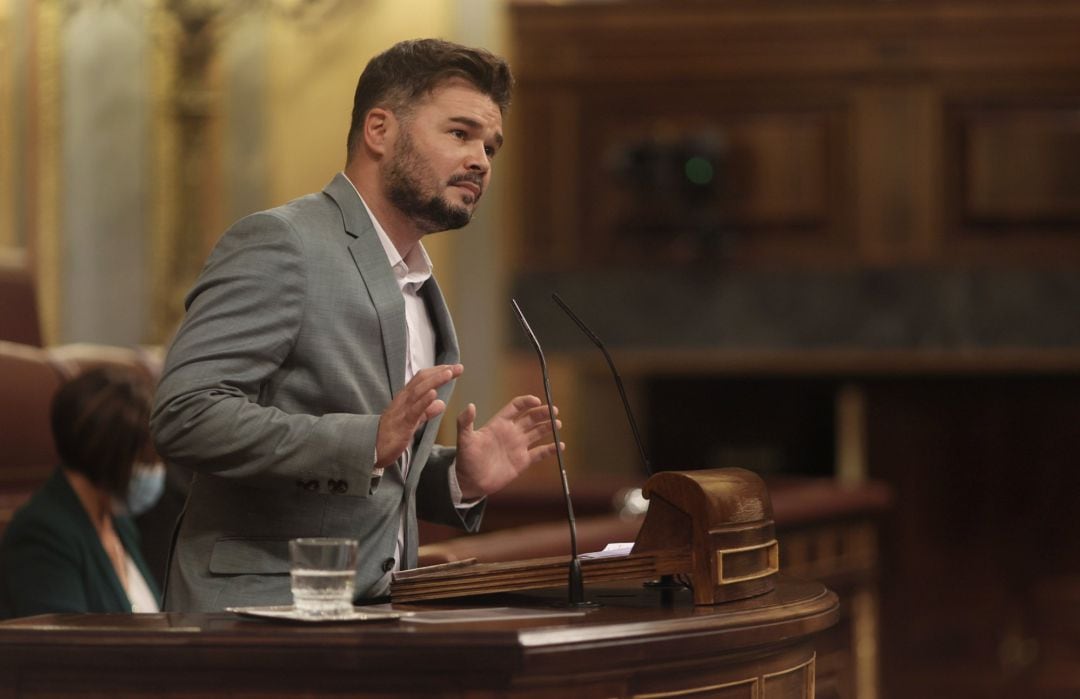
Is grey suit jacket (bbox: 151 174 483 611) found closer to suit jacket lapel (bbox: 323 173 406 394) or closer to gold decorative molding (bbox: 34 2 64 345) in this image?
suit jacket lapel (bbox: 323 173 406 394)

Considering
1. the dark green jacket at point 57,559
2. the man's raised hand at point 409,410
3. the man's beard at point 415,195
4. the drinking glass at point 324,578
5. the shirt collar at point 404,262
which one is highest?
the man's beard at point 415,195

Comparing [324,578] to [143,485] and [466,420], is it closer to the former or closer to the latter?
[466,420]

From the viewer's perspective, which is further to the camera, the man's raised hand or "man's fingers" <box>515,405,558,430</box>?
"man's fingers" <box>515,405,558,430</box>

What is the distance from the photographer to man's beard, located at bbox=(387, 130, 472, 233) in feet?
6.47

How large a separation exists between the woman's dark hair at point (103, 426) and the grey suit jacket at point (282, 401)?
106cm

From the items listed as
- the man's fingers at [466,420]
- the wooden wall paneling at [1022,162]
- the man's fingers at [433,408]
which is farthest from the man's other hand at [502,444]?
the wooden wall paneling at [1022,162]

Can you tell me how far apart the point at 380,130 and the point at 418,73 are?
0.27 ft

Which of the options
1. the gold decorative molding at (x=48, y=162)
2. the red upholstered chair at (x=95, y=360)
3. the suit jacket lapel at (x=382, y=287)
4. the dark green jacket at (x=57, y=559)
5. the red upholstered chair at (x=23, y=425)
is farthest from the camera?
the gold decorative molding at (x=48, y=162)

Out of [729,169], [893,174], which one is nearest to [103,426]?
[729,169]

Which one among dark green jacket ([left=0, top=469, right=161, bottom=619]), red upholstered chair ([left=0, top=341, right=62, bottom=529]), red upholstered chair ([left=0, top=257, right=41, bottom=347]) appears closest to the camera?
dark green jacket ([left=0, top=469, right=161, bottom=619])

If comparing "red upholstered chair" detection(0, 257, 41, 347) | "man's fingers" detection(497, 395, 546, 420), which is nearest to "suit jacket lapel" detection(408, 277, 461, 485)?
"man's fingers" detection(497, 395, 546, 420)

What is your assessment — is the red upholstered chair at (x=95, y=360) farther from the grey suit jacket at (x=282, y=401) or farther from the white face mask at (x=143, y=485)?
the grey suit jacket at (x=282, y=401)

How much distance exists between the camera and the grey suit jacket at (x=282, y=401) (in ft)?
5.88

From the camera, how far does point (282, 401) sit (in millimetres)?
1903
